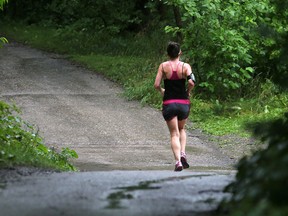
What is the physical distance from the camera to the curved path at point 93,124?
13406mm

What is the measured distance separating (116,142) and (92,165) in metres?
2.77

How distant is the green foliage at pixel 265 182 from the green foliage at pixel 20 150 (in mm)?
4253

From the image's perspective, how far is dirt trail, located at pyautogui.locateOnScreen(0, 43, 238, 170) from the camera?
47.6 ft

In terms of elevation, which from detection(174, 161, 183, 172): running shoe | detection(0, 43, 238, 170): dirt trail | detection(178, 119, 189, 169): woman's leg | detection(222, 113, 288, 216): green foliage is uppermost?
detection(222, 113, 288, 216): green foliage

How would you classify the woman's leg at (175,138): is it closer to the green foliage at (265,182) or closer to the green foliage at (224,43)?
the green foliage at (265,182)

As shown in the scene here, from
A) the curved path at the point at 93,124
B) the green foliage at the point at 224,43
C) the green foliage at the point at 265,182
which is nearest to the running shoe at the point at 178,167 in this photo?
the curved path at the point at 93,124

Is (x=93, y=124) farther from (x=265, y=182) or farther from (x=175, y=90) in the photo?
(x=265, y=182)

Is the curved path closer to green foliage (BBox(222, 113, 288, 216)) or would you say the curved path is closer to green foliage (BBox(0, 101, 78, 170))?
green foliage (BBox(0, 101, 78, 170))

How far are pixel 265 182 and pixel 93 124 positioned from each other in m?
13.3

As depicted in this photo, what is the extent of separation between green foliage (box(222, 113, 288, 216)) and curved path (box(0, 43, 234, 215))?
1974 millimetres

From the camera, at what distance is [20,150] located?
9875 mm

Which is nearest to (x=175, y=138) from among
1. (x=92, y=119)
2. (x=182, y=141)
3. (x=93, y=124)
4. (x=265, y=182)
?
(x=182, y=141)

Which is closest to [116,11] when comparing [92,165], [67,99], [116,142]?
[67,99]

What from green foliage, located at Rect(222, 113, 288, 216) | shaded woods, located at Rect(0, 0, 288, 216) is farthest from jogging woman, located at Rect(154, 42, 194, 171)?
green foliage, located at Rect(222, 113, 288, 216)
